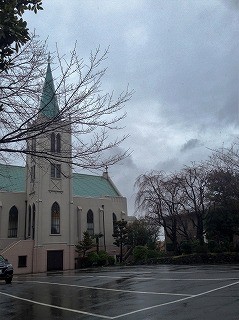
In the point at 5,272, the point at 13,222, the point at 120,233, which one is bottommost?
the point at 5,272

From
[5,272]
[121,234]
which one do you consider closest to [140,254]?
[121,234]

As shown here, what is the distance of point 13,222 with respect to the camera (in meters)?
42.5

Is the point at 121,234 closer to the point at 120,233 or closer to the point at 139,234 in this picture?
the point at 120,233

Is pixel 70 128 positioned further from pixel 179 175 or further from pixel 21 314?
pixel 179 175

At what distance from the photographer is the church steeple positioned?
8.41m

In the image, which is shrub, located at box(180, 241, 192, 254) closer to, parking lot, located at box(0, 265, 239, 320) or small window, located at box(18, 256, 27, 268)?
small window, located at box(18, 256, 27, 268)

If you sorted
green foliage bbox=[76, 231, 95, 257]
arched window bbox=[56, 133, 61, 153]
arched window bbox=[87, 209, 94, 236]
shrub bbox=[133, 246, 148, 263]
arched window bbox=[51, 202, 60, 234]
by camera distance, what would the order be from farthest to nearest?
arched window bbox=[87, 209, 94, 236], arched window bbox=[51, 202, 60, 234], green foliage bbox=[76, 231, 95, 257], shrub bbox=[133, 246, 148, 263], arched window bbox=[56, 133, 61, 153]

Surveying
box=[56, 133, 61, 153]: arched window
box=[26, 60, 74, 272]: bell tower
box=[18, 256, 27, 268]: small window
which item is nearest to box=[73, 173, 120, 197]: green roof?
box=[26, 60, 74, 272]: bell tower

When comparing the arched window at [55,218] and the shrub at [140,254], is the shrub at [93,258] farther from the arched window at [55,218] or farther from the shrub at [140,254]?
the shrub at [140,254]

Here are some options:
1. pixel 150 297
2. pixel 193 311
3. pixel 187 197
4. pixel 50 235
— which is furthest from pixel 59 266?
pixel 193 311

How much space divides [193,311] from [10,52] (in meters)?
6.70

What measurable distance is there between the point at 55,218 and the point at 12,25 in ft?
119

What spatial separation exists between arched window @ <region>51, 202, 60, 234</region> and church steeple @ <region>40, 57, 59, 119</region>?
111 ft

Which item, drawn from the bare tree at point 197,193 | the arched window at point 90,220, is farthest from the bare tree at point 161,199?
the arched window at point 90,220
